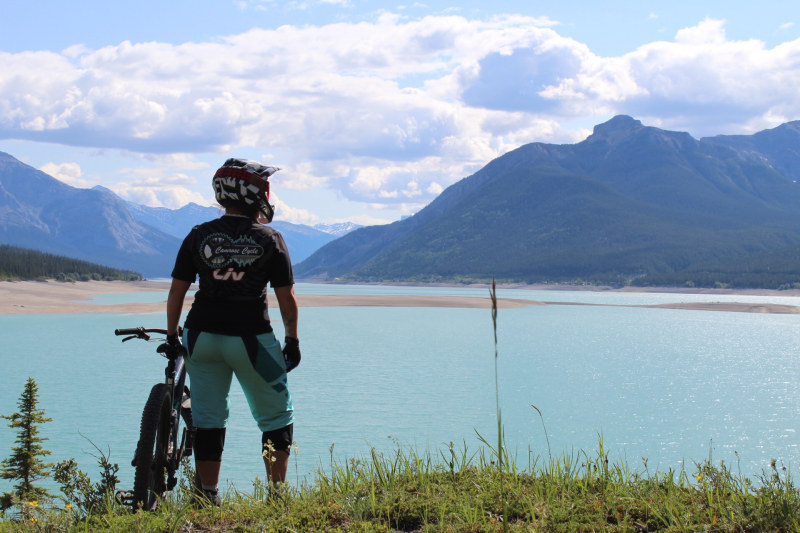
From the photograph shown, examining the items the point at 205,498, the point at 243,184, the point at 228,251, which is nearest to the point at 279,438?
the point at 205,498

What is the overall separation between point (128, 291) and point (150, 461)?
401 feet

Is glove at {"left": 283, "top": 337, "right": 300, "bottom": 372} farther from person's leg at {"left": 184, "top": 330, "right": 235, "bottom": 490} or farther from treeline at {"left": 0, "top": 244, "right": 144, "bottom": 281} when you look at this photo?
treeline at {"left": 0, "top": 244, "right": 144, "bottom": 281}

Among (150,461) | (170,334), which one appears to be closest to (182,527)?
(150,461)

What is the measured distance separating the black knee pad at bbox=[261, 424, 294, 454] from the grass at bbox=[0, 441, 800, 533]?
29cm

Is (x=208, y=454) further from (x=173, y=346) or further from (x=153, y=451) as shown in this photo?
(x=173, y=346)

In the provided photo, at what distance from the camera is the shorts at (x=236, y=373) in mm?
4582

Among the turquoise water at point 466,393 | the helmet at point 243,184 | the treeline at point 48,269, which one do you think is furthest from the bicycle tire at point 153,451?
the treeline at point 48,269

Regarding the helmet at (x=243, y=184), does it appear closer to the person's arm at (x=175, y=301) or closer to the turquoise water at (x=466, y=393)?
the person's arm at (x=175, y=301)

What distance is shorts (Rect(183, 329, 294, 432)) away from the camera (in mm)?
4582

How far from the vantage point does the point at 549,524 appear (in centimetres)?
410

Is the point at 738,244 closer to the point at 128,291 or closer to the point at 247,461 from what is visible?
the point at 128,291

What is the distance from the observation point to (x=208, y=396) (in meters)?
4.75

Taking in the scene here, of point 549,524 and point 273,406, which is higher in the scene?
point 273,406

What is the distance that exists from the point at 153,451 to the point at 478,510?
88.5 inches
